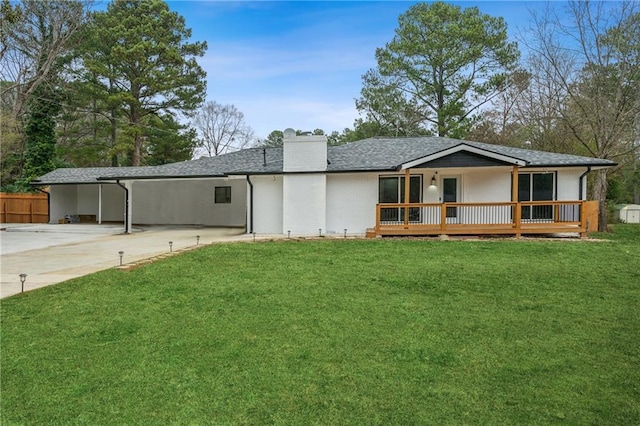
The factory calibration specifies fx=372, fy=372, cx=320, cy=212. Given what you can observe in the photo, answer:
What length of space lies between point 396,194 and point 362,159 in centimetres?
190

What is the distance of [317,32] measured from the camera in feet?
58.1

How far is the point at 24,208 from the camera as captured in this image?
71.3ft

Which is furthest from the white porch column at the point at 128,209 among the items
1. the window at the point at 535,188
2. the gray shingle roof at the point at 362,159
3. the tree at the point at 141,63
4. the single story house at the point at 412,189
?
the window at the point at 535,188

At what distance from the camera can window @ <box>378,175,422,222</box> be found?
13.2 metres

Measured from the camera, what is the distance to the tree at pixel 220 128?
37.4 m

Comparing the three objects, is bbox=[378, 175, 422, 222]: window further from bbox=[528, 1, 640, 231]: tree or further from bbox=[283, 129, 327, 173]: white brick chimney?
bbox=[528, 1, 640, 231]: tree

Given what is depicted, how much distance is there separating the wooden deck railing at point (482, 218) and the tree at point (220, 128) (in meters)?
28.9

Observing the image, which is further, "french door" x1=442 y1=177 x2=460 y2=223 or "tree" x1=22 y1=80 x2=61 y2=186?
"tree" x1=22 y1=80 x2=61 y2=186

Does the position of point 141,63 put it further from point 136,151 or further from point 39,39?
point 136,151

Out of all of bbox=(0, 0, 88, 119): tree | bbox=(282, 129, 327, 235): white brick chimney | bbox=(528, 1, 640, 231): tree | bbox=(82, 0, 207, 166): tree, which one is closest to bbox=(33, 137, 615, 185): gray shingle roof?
bbox=(282, 129, 327, 235): white brick chimney

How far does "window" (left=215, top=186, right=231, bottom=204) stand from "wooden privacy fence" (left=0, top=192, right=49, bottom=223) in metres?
10.7

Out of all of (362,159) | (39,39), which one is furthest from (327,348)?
(39,39)

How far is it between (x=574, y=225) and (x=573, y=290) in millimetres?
7011

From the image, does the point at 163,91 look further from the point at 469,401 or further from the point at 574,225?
the point at 469,401
